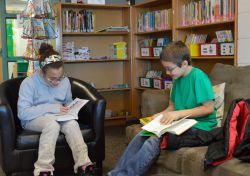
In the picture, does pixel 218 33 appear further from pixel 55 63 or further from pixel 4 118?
pixel 4 118

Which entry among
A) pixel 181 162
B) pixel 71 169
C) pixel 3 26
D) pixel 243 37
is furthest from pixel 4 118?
pixel 3 26

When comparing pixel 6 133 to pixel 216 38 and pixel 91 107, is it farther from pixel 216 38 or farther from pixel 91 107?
pixel 216 38

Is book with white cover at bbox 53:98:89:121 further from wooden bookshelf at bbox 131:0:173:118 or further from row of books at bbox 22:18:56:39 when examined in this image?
wooden bookshelf at bbox 131:0:173:118

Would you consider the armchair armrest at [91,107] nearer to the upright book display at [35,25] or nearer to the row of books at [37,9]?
the upright book display at [35,25]

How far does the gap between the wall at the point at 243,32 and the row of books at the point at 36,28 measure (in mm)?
2050

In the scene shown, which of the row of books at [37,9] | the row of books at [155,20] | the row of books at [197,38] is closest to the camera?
the row of books at [197,38]

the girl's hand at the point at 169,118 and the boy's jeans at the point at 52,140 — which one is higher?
the girl's hand at the point at 169,118

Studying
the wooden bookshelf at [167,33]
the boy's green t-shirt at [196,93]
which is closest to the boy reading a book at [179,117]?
the boy's green t-shirt at [196,93]

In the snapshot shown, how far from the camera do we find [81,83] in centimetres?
316

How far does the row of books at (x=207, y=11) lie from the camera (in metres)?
3.17

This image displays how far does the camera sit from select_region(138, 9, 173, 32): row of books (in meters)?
4.12

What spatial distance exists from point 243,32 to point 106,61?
2245 mm

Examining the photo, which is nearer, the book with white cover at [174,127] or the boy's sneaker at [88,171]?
the book with white cover at [174,127]

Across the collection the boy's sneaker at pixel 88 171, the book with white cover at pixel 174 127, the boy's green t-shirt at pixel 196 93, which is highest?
the boy's green t-shirt at pixel 196 93
